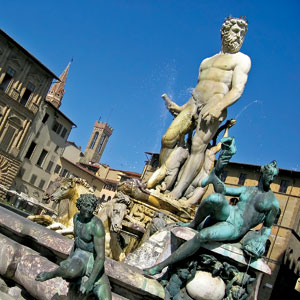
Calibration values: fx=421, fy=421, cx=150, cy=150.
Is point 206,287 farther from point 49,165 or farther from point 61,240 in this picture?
point 49,165

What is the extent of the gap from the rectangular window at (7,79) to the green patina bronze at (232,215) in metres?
42.0

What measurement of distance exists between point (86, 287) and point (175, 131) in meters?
4.78

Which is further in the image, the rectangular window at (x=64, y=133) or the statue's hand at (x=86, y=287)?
the rectangular window at (x=64, y=133)

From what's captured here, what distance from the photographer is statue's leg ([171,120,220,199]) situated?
7719mm

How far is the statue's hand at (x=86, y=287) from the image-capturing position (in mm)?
3469

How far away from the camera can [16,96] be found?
146 feet

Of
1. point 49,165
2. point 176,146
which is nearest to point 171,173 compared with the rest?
point 176,146

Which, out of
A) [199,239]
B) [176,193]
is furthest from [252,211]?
[176,193]

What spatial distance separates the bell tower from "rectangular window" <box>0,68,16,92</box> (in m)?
85.2

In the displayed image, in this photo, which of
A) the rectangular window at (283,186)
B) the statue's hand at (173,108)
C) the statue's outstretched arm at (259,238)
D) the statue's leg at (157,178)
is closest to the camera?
the statue's outstretched arm at (259,238)

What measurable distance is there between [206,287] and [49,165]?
176 feet

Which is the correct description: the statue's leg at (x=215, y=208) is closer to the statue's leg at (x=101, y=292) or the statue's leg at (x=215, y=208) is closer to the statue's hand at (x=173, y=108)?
the statue's leg at (x=101, y=292)

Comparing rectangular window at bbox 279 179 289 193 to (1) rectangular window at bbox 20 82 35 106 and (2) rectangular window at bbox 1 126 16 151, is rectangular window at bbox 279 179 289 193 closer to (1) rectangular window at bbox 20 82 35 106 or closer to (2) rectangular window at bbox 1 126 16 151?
(1) rectangular window at bbox 20 82 35 106

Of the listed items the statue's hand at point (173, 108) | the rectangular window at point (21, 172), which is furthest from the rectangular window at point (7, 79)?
the statue's hand at point (173, 108)
